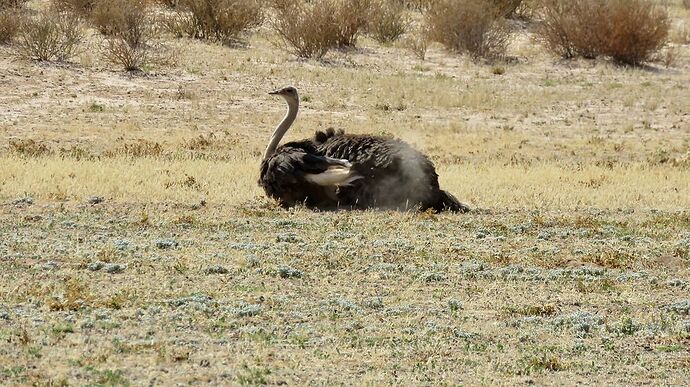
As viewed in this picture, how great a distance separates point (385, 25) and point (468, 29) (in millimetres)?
2858

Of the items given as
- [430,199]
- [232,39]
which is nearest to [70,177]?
[430,199]

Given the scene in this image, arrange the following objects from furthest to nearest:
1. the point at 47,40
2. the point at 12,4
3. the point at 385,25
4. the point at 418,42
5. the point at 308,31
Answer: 1. the point at 385,25
2. the point at 418,42
3. the point at 12,4
4. the point at 308,31
5. the point at 47,40

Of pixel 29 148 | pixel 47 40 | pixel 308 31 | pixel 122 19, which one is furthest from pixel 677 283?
pixel 308 31

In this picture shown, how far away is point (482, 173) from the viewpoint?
18.1 meters

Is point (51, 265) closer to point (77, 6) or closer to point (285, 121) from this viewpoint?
point (285, 121)

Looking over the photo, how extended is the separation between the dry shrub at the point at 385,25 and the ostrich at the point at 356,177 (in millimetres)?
18948

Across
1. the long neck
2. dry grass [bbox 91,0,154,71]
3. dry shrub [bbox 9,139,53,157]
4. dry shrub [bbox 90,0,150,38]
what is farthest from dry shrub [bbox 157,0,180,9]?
the long neck

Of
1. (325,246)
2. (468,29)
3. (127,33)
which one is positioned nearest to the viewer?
(325,246)

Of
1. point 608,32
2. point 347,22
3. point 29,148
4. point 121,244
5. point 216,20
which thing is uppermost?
point 608,32

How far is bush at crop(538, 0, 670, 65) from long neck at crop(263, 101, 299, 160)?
54.1ft

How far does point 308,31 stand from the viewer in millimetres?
30000

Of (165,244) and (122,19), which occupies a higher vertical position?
(122,19)

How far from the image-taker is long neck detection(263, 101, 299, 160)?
49.8 ft

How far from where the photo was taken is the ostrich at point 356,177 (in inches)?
561
